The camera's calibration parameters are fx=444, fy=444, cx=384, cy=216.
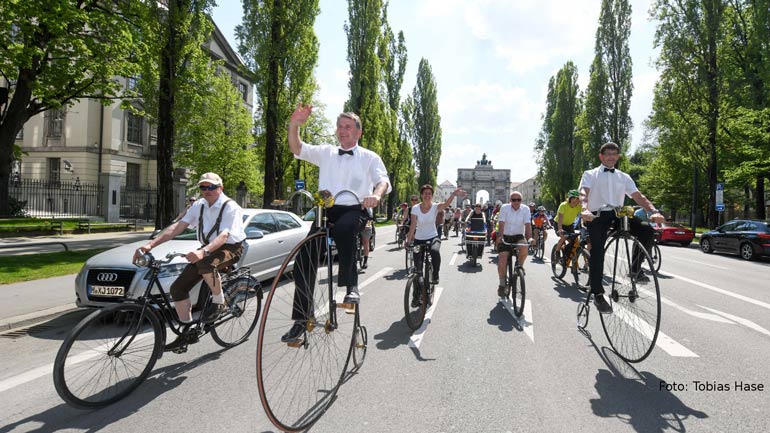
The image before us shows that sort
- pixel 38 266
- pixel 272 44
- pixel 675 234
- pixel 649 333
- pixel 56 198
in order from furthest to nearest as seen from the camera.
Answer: pixel 56 198 → pixel 675 234 → pixel 272 44 → pixel 38 266 → pixel 649 333

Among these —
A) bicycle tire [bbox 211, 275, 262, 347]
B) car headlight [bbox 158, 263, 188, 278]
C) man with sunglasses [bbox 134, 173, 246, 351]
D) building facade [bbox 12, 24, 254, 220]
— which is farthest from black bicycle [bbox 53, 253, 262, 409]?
building facade [bbox 12, 24, 254, 220]

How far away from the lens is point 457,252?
18.2 m

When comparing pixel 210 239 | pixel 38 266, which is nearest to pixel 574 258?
pixel 210 239

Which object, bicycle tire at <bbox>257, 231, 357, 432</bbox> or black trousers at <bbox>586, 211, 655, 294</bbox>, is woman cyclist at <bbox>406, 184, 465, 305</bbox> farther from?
bicycle tire at <bbox>257, 231, 357, 432</bbox>

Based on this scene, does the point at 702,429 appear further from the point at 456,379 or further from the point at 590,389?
the point at 456,379

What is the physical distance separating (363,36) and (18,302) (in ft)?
105

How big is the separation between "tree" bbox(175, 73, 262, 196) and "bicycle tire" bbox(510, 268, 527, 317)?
27793mm

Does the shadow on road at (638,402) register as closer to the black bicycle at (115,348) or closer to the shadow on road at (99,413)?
the shadow on road at (99,413)

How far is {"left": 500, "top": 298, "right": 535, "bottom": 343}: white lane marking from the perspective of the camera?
5924 mm

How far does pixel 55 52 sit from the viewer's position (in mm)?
16469

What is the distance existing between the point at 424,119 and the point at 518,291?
49.7 meters

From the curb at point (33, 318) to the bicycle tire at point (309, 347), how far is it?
4286 millimetres

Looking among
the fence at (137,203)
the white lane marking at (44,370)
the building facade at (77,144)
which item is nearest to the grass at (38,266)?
the white lane marking at (44,370)

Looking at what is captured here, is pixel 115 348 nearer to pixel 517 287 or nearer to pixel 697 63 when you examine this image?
pixel 517 287
